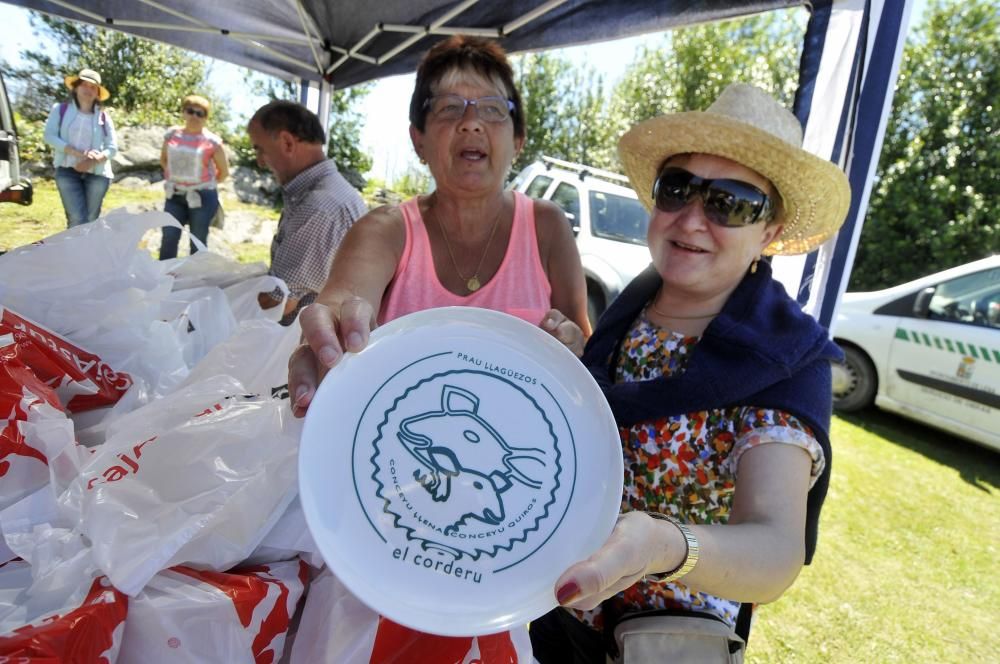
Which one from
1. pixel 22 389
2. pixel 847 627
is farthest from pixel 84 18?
pixel 847 627

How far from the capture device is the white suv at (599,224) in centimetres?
666

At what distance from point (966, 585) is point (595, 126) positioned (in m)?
20.7

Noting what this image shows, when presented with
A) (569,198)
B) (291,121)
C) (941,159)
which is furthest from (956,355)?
(941,159)

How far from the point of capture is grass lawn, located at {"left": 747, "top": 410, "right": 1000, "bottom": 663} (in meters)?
2.71

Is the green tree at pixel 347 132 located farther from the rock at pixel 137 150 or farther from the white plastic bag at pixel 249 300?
the white plastic bag at pixel 249 300

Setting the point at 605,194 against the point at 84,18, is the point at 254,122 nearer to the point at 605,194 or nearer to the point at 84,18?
the point at 84,18

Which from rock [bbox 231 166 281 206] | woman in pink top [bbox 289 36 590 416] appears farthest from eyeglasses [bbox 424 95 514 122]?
rock [bbox 231 166 281 206]

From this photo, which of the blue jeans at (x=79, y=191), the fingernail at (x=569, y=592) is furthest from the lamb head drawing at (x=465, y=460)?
the blue jeans at (x=79, y=191)

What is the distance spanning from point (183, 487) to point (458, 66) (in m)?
1.31

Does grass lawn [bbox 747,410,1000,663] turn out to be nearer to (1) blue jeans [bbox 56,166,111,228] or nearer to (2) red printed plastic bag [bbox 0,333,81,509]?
(2) red printed plastic bag [bbox 0,333,81,509]

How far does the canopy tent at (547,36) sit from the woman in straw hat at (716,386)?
644 mm

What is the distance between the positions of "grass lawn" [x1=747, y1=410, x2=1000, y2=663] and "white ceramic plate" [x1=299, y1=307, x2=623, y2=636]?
2245mm

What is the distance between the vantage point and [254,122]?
125 inches

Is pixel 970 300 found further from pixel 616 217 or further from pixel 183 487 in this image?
pixel 183 487
